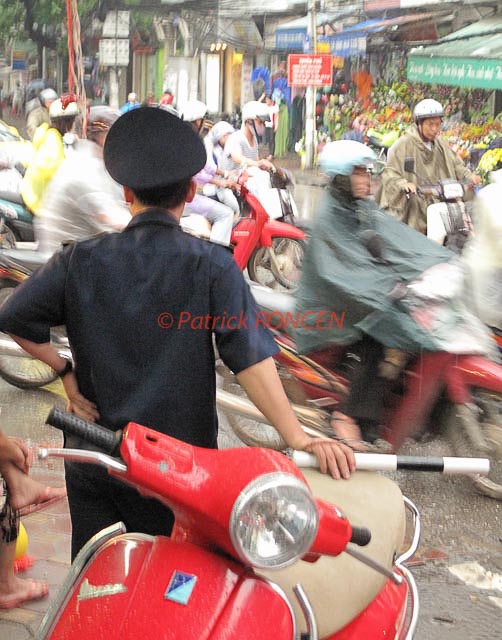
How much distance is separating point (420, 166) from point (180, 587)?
21.2 feet

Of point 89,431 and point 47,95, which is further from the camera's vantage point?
point 47,95

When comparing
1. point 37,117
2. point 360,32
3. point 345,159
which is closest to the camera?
point 345,159

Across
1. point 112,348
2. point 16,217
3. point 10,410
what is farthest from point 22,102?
point 112,348

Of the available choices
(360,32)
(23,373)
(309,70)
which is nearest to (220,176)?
(23,373)

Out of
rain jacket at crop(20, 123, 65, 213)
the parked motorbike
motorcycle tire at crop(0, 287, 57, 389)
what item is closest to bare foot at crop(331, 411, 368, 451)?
motorcycle tire at crop(0, 287, 57, 389)

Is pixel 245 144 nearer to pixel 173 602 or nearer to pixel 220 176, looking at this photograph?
pixel 220 176

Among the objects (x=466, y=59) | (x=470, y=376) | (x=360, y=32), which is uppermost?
(x=360, y=32)

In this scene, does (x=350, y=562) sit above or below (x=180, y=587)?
below

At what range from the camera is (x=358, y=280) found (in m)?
4.37

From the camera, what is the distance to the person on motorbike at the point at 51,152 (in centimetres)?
689

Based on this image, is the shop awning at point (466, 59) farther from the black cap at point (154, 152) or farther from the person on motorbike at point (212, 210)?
the black cap at point (154, 152)

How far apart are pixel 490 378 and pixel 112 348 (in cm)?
236

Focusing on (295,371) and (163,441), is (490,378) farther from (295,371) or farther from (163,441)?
(163,441)

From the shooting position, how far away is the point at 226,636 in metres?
1.65
